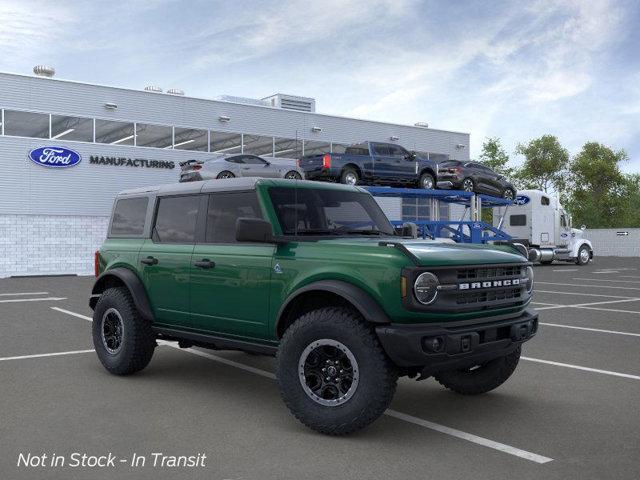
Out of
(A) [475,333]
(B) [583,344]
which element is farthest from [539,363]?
(A) [475,333]

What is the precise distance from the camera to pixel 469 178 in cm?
2470

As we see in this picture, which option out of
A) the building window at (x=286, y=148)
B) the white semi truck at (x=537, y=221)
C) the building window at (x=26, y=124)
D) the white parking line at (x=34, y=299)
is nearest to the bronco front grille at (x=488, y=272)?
the white parking line at (x=34, y=299)

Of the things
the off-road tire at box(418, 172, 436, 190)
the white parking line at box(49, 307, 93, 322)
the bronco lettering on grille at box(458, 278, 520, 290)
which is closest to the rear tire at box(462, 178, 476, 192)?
the off-road tire at box(418, 172, 436, 190)

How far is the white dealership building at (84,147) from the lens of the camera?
2642 centimetres

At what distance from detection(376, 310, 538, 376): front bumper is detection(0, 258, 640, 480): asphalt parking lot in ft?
1.83

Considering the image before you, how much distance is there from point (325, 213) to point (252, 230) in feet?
3.28

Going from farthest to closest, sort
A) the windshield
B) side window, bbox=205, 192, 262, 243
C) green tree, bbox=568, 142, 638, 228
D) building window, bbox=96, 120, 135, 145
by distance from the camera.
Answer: green tree, bbox=568, 142, 638, 228, building window, bbox=96, 120, 135, 145, side window, bbox=205, 192, 262, 243, the windshield

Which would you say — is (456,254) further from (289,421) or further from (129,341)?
(129,341)

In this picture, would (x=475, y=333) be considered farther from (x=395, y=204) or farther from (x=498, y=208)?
(x=395, y=204)

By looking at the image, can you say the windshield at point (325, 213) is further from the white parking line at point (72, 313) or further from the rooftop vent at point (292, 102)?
the rooftop vent at point (292, 102)

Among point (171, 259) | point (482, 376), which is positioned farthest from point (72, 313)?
point (482, 376)

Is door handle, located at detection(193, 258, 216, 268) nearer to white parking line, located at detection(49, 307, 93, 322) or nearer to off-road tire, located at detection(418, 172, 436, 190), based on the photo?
white parking line, located at detection(49, 307, 93, 322)

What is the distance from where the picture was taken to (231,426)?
200 inches

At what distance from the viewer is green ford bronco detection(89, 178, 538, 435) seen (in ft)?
15.5
